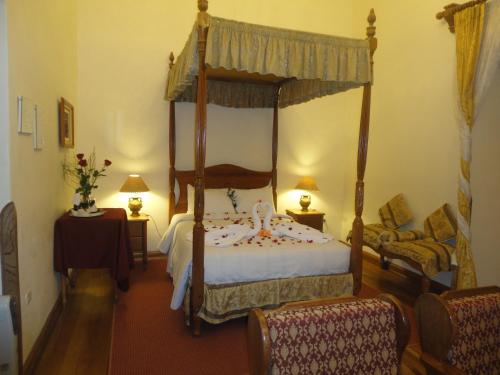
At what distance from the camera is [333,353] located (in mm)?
1213

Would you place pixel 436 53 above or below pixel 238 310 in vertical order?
above

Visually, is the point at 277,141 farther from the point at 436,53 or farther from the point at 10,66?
the point at 10,66

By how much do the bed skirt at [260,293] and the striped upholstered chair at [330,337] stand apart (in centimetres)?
144

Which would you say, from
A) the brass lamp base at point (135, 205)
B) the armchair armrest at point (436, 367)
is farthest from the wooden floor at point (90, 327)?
the brass lamp base at point (135, 205)

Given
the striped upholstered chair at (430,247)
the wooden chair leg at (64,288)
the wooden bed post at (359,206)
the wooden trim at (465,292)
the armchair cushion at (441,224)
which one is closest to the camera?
the wooden trim at (465,292)

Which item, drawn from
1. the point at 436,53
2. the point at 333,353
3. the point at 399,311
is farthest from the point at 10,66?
the point at 436,53

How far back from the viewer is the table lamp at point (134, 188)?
13.1 feet

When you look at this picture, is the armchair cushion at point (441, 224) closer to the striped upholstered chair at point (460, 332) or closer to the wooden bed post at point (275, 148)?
the wooden bed post at point (275, 148)

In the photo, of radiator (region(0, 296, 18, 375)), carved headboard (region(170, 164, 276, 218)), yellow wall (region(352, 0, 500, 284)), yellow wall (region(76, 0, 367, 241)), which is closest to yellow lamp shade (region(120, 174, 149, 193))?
yellow wall (region(76, 0, 367, 241))

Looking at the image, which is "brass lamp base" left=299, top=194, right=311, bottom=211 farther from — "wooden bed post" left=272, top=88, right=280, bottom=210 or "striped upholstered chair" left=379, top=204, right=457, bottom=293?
"striped upholstered chair" left=379, top=204, right=457, bottom=293

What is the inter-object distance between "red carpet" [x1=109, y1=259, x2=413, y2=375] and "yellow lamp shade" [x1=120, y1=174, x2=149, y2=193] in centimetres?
119

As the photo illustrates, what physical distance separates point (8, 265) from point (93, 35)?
312 centimetres

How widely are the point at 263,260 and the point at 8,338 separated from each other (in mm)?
1670

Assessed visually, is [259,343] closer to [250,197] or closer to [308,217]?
[250,197]
